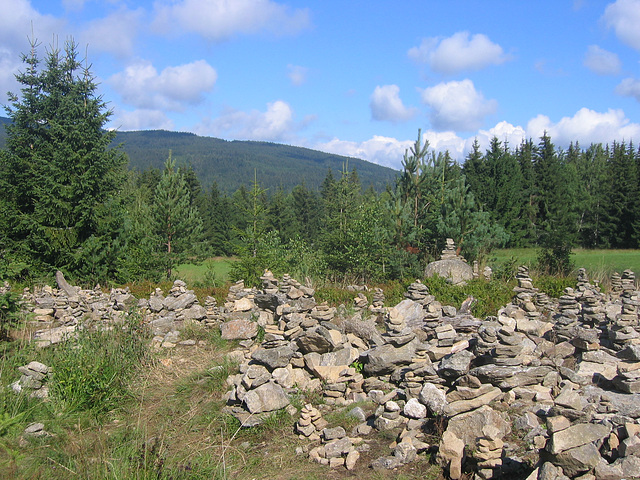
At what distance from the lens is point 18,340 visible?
23.6 feet

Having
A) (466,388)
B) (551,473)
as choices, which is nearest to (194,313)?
(466,388)

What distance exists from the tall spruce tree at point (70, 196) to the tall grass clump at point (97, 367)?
26.2ft

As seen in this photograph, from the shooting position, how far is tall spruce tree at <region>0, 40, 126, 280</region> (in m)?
13.8

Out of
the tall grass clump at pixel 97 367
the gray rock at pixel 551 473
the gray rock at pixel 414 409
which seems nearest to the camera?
the gray rock at pixel 551 473

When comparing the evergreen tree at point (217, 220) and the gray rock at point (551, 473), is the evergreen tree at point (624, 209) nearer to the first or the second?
the evergreen tree at point (217, 220)

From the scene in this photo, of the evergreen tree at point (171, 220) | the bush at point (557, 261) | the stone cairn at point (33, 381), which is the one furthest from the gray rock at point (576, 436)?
the evergreen tree at point (171, 220)

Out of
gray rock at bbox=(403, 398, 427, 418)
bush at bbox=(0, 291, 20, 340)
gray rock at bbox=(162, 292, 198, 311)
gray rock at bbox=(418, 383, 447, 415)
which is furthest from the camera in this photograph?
gray rock at bbox=(162, 292, 198, 311)

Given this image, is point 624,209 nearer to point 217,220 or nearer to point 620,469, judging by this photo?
point 217,220

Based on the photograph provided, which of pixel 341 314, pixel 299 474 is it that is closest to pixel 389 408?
pixel 299 474

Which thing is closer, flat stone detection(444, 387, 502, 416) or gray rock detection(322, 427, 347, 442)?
flat stone detection(444, 387, 502, 416)

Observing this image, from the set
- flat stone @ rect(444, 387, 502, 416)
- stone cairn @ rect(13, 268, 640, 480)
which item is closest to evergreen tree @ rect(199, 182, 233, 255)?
stone cairn @ rect(13, 268, 640, 480)

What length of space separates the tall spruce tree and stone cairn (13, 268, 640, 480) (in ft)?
27.1

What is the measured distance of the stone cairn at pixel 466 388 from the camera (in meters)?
3.49

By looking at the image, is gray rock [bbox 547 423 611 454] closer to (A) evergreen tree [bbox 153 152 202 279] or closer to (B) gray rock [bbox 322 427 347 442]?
(B) gray rock [bbox 322 427 347 442]
